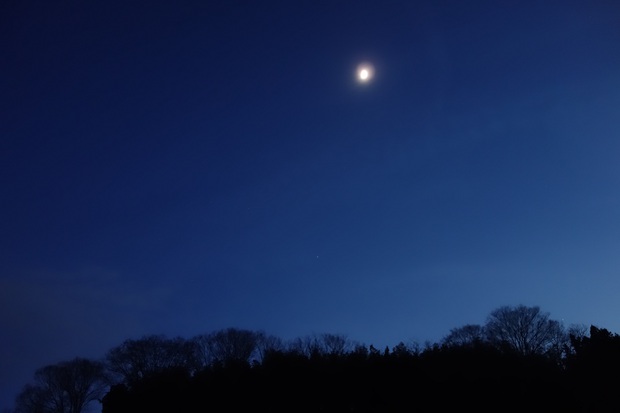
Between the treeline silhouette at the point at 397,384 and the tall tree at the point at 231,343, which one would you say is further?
the tall tree at the point at 231,343

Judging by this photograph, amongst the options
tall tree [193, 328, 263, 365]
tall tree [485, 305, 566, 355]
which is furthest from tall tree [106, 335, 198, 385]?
tall tree [485, 305, 566, 355]

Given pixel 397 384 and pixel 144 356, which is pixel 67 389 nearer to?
pixel 144 356

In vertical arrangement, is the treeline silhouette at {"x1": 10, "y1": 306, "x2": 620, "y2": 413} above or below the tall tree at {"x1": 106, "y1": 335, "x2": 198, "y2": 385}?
below

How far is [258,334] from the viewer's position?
234 ft

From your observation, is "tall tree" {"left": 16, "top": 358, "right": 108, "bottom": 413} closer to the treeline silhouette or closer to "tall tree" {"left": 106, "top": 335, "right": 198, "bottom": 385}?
"tall tree" {"left": 106, "top": 335, "right": 198, "bottom": 385}

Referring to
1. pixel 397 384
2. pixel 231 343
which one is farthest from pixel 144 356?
pixel 397 384

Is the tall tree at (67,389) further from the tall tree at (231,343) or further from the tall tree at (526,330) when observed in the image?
the tall tree at (526,330)

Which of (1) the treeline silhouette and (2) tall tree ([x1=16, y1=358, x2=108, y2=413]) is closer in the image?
(1) the treeline silhouette

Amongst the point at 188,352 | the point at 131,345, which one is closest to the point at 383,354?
the point at 188,352

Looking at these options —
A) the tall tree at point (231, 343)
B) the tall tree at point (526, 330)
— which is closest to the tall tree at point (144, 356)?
the tall tree at point (231, 343)

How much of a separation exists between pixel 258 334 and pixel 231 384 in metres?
44.2

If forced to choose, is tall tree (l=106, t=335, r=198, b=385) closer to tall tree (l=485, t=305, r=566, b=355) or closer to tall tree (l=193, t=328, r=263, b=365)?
tall tree (l=193, t=328, r=263, b=365)

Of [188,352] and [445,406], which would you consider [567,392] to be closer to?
[445,406]

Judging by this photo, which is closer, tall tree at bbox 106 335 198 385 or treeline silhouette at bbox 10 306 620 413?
treeline silhouette at bbox 10 306 620 413
